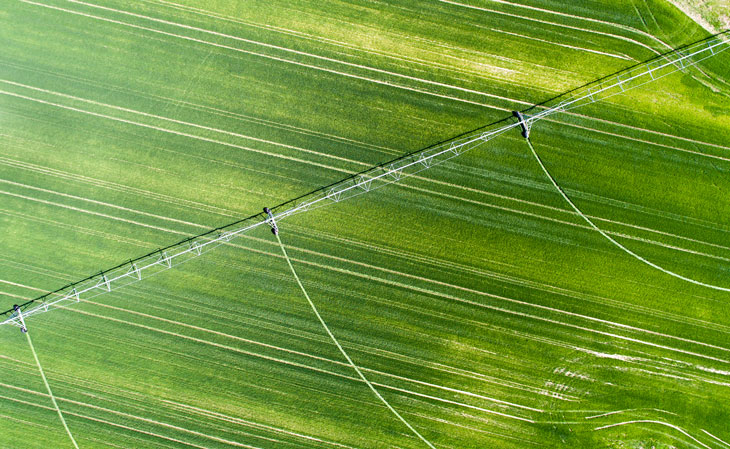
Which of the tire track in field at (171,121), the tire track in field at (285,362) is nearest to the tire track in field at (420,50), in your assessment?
the tire track in field at (171,121)

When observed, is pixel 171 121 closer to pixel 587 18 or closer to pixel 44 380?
pixel 44 380

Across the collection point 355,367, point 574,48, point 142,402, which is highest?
point 574,48

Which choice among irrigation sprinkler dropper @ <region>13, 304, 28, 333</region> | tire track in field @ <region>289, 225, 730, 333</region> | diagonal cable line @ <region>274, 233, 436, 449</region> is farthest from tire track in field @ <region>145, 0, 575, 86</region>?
irrigation sprinkler dropper @ <region>13, 304, 28, 333</region>

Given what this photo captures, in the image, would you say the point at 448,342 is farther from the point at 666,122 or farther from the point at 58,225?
the point at 58,225

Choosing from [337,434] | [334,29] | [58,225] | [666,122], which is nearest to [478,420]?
[337,434]

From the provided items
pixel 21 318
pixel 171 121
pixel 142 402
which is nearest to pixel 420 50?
pixel 171 121

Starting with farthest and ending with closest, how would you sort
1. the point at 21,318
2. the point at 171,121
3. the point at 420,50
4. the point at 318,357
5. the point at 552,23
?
the point at 552,23
the point at 420,50
the point at 171,121
the point at 318,357
the point at 21,318
